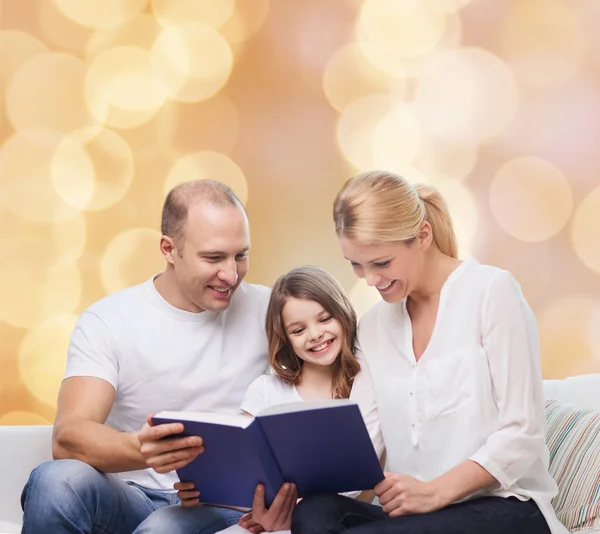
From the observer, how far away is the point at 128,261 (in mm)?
2984

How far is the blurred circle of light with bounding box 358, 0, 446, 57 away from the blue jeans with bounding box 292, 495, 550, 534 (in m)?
1.88

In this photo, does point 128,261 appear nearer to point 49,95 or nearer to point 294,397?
point 49,95

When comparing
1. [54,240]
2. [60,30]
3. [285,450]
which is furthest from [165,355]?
[60,30]

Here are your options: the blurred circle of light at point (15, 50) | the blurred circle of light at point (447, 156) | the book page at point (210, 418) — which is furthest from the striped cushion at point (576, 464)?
the blurred circle of light at point (15, 50)

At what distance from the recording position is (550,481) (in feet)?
5.37

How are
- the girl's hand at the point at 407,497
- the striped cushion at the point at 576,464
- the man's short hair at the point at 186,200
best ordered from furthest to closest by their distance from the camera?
1. the man's short hair at the point at 186,200
2. the striped cushion at the point at 576,464
3. the girl's hand at the point at 407,497

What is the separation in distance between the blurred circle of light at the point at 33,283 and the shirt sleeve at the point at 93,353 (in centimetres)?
97

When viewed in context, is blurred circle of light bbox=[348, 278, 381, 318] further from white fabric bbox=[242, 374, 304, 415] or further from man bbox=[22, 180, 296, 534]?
white fabric bbox=[242, 374, 304, 415]

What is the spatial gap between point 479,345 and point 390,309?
0.28m

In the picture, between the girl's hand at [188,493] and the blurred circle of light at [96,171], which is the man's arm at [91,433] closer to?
the girl's hand at [188,493]

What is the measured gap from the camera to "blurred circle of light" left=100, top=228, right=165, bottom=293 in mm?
2982

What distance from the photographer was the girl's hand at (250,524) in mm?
1688

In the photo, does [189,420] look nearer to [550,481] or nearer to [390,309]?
[390,309]

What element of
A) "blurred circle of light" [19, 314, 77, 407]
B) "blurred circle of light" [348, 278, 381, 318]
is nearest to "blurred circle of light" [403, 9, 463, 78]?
"blurred circle of light" [348, 278, 381, 318]
